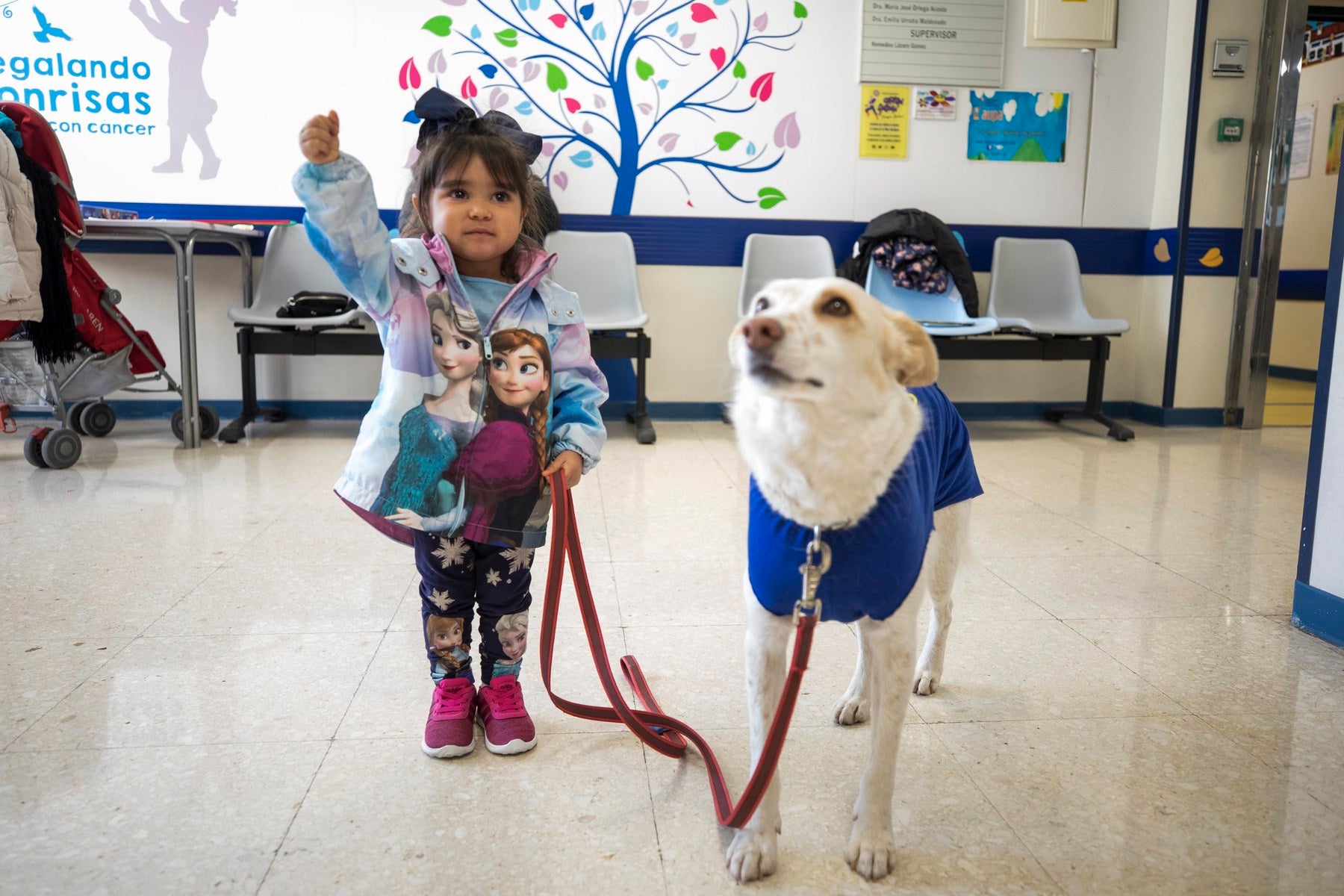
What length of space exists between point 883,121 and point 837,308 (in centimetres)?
435

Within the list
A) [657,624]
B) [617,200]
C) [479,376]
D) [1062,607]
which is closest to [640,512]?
[657,624]

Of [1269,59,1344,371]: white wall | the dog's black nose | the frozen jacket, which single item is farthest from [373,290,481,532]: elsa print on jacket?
[1269,59,1344,371]: white wall

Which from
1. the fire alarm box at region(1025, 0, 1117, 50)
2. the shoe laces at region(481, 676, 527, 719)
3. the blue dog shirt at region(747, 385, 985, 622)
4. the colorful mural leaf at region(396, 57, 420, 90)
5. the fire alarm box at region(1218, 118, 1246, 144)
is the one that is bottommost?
the shoe laces at region(481, 676, 527, 719)

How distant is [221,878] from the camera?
3.82ft

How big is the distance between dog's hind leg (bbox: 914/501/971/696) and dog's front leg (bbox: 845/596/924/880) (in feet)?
0.91

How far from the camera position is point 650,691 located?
172cm

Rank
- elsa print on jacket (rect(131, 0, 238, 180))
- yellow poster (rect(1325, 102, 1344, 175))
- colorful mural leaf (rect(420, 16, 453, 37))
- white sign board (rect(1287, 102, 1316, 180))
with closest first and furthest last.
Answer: elsa print on jacket (rect(131, 0, 238, 180))
colorful mural leaf (rect(420, 16, 453, 37))
yellow poster (rect(1325, 102, 1344, 175))
white sign board (rect(1287, 102, 1316, 180))

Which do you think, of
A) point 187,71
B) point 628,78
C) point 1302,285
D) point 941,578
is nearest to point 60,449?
point 187,71

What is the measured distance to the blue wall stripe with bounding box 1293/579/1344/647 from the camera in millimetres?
1994

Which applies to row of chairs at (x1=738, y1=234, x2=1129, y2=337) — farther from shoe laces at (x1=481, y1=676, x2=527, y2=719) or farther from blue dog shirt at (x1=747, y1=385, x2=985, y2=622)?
blue dog shirt at (x1=747, y1=385, x2=985, y2=622)

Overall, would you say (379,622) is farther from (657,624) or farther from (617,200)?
(617,200)

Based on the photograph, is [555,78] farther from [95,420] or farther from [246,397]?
[95,420]

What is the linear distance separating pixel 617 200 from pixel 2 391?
2.96 meters

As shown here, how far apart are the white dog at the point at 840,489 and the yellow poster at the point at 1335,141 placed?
7813 millimetres
